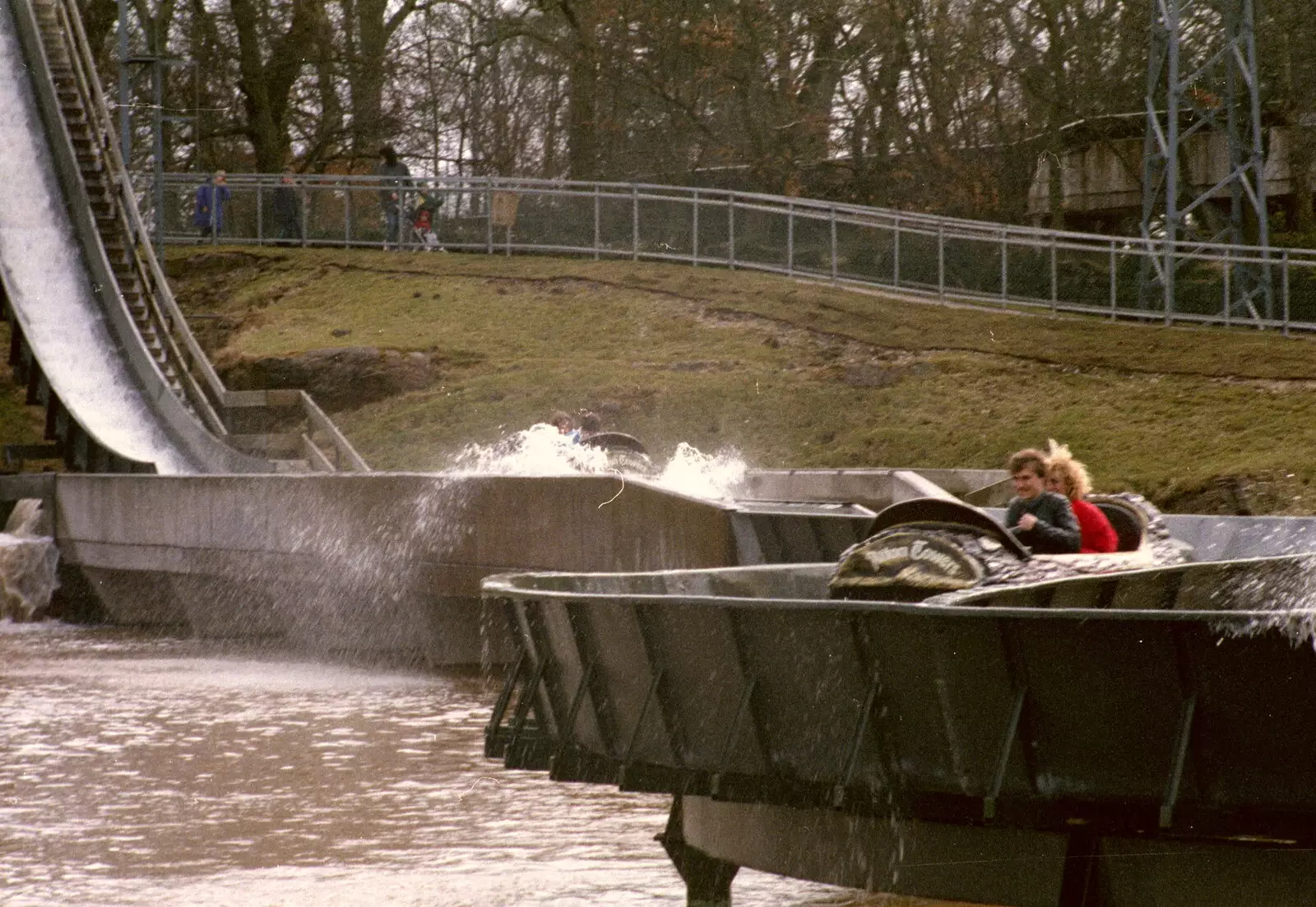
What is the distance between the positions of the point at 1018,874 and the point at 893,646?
0.77 meters

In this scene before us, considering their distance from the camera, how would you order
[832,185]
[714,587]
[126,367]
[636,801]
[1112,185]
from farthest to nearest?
[832,185]
[1112,185]
[126,367]
[636,801]
[714,587]

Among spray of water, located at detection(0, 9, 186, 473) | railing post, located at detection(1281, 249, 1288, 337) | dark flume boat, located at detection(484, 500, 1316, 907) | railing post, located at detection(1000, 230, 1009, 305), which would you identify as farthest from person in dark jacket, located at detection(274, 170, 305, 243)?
dark flume boat, located at detection(484, 500, 1316, 907)

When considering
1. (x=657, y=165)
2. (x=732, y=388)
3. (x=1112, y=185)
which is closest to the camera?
(x=732, y=388)

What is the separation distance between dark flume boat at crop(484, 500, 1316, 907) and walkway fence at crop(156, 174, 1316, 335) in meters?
21.6

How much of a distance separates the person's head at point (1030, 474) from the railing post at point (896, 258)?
832 inches

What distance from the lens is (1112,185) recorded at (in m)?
37.0

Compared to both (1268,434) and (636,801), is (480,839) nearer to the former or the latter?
(636,801)

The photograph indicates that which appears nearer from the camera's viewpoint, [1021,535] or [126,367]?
[1021,535]

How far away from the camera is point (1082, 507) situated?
1060 centimetres

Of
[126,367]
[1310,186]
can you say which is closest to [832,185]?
[1310,186]

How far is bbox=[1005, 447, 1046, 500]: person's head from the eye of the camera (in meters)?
10.5

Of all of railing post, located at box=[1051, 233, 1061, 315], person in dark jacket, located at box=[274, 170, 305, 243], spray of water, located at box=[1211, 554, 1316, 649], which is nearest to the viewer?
spray of water, located at box=[1211, 554, 1316, 649]

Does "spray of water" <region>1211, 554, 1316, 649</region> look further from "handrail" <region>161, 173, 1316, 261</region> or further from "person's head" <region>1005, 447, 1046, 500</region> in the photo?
"handrail" <region>161, 173, 1316, 261</region>

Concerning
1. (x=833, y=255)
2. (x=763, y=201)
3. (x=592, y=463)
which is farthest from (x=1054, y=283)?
(x=592, y=463)
